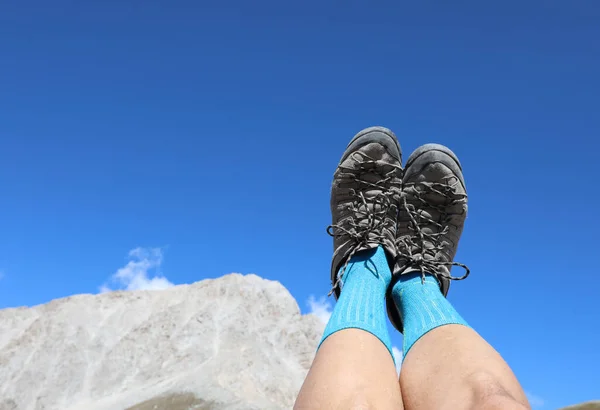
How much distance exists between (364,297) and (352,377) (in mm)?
808

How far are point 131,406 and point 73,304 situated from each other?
21.0 meters

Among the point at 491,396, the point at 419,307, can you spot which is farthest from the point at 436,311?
the point at 491,396

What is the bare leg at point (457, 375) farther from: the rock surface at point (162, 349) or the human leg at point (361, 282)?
the rock surface at point (162, 349)

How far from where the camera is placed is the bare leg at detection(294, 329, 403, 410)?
66.6 inches

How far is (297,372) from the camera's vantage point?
5428 centimetres

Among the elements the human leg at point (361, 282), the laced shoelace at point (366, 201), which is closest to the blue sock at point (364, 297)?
the human leg at point (361, 282)

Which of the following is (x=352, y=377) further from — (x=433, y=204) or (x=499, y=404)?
(x=433, y=204)

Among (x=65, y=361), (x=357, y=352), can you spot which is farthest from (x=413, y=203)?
(x=65, y=361)

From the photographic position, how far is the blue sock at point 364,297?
220 cm

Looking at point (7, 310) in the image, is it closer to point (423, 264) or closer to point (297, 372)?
point (297, 372)

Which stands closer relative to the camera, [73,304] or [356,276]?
[356,276]

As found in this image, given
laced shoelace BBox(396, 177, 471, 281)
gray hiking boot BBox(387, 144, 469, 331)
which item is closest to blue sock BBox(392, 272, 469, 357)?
laced shoelace BBox(396, 177, 471, 281)

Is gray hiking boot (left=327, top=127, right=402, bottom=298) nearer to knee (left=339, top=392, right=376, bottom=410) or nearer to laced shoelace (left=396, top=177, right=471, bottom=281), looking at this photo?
laced shoelace (left=396, top=177, right=471, bottom=281)

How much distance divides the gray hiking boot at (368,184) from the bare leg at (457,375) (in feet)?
4.91
